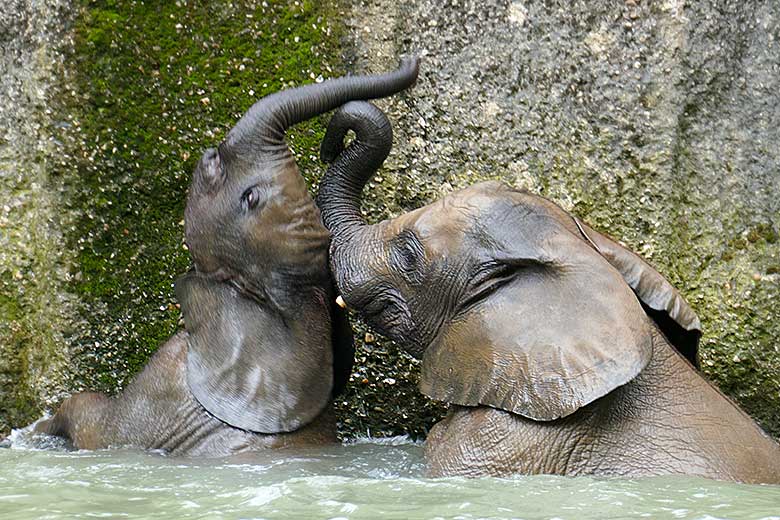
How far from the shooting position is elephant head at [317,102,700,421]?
16.3ft

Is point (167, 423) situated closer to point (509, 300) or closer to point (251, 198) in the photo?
point (251, 198)

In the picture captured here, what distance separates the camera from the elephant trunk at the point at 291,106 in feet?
18.5

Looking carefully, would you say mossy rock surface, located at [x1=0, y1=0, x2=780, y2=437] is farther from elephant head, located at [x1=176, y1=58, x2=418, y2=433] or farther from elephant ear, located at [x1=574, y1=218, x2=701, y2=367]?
elephant ear, located at [x1=574, y1=218, x2=701, y2=367]

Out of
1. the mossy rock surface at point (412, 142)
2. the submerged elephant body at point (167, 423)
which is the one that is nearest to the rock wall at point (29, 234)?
the mossy rock surface at point (412, 142)

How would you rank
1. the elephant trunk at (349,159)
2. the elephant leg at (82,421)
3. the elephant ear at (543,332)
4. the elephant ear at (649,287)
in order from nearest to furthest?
the elephant ear at (543,332) < the elephant ear at (649,287) < the elephant trunk at (349,159) < the elephant leg at (82,421)

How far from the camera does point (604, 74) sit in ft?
21.9

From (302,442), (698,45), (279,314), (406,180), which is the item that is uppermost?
(698,45)

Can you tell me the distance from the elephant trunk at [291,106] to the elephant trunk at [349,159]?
6 centimetres

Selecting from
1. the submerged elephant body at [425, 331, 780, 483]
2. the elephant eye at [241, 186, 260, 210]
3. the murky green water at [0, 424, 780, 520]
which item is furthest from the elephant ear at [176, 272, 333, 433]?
the submerged elephant body at [425, 331, 780, 483]

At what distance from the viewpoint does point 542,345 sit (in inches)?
199

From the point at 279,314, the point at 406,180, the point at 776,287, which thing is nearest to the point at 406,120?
the point at 406,180

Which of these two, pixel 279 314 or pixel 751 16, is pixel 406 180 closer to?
pixel 279 314

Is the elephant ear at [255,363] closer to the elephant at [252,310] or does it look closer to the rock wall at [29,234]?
the elephant at [252,310]

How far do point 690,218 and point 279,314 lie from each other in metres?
1.99
